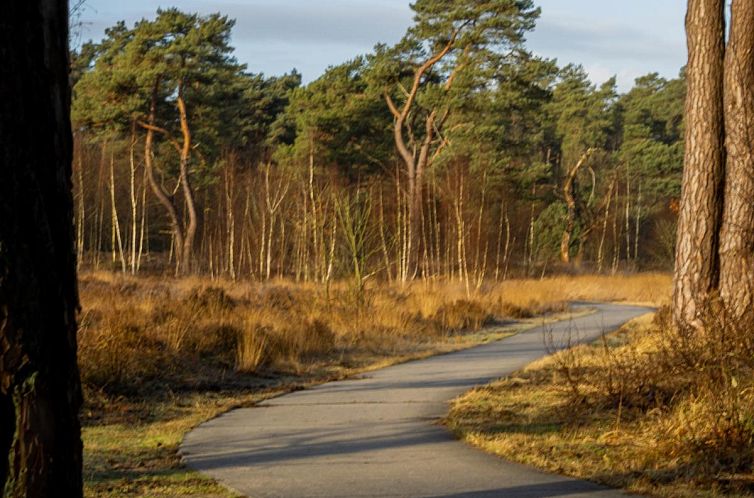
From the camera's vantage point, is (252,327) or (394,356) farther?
(394,356)

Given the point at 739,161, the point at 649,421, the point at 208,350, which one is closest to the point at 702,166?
the point at 739,161

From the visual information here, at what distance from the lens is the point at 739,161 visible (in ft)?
42.9

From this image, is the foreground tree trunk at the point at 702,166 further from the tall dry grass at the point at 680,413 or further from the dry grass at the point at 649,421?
the dry grass at the point at 649,421

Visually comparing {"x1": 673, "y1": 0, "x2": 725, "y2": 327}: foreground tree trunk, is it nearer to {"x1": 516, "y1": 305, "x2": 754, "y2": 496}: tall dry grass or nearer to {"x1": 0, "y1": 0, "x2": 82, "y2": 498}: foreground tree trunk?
{"x1": 516, "y1": 305, "x2": 754, "y2": 496}: tall dry grass

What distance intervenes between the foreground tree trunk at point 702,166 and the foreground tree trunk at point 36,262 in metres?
9.84

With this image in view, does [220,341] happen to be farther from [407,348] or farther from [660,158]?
[660,158]

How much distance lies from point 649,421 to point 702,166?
5.03m

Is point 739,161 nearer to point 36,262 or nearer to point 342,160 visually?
point 36,262

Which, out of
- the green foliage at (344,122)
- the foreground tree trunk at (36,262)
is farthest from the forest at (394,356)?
the green foliage at (344,122)

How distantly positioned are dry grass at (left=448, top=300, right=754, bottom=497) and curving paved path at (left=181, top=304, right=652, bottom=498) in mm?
391

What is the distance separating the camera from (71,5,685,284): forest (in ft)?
146

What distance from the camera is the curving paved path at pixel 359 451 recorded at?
7668 millimetres

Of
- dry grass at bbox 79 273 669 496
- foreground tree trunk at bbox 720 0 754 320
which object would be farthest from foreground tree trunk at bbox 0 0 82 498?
foreground tree trunk at bbox 720 0 754 320

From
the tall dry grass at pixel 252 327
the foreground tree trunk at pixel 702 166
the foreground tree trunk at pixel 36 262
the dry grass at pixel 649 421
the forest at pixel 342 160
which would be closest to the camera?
the foreground tree trunk at pixel 36 262
